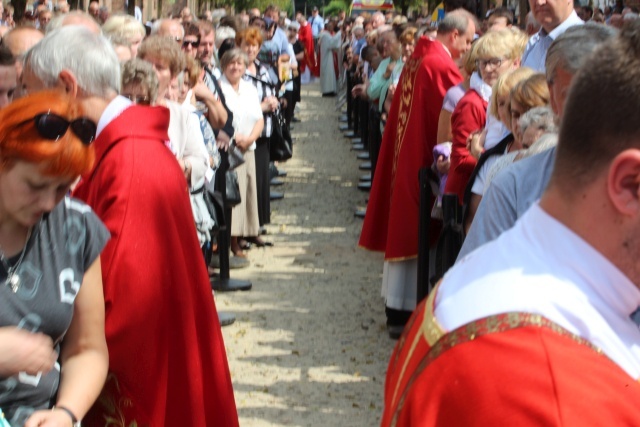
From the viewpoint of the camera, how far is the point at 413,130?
21.6 ft

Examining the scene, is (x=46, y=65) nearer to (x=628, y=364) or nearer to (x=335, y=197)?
(x=628, y=364)

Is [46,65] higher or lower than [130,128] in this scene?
higher

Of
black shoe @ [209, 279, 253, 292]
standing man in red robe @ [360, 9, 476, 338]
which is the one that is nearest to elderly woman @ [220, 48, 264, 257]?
black shoe @ [209, 279, 253, 292]

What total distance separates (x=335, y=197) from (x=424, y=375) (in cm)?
1103

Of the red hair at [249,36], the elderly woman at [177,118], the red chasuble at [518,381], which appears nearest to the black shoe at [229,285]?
the elderly woman at [177,118]

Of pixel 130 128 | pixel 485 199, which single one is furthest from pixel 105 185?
pixel 485 199

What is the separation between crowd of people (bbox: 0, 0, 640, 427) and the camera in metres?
1.52

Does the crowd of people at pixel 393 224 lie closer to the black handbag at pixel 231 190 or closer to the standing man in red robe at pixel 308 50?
the black handbag at pixel 231 190

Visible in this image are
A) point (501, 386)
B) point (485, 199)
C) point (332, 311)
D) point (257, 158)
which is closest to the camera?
point (501, 386)

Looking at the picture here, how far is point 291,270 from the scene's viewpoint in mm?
9023

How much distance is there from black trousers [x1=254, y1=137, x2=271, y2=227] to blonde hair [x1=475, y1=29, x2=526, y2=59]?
4225 millimetres

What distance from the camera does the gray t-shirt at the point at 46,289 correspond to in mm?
2732

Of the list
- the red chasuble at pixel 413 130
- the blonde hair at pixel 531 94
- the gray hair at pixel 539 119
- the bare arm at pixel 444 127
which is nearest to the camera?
the gray hair at pixel 539 119

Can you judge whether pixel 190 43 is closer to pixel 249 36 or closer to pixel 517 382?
pixel 249 36
